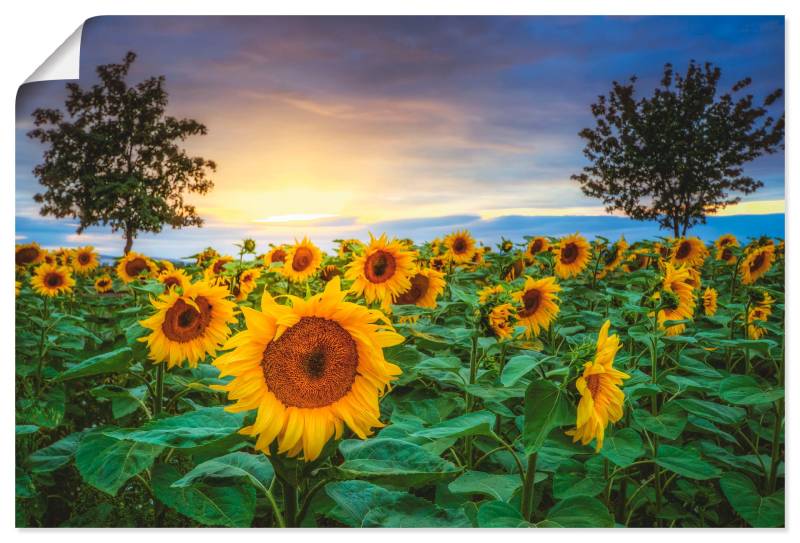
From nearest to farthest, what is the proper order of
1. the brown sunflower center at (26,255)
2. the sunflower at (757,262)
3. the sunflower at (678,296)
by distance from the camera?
the sunflower at (678,296) < the brown sunflower center at (26,255) < the sunflower at (757,262)

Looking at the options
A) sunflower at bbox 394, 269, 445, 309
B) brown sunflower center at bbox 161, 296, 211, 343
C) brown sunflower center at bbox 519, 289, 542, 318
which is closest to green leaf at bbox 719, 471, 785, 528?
brown sunflower center at bbox 519, 289, 542, 318

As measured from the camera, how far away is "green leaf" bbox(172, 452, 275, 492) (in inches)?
53.5

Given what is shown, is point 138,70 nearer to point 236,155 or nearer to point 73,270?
point 236,155

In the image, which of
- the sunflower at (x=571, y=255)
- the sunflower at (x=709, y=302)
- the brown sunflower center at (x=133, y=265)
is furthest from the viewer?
the sunflower at (x=571, y=255)

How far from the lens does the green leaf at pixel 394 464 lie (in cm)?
130

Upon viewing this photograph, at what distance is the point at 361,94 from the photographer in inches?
119

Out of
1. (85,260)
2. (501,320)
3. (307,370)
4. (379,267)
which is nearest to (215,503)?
(307,370)

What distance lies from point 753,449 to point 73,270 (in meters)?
4.58

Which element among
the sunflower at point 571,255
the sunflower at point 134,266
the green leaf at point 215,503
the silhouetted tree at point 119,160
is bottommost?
the green leaf at point 215,503

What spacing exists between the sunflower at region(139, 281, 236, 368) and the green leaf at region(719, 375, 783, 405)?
1.67 metres

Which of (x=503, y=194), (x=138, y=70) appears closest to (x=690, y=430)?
(x=503, y=194)

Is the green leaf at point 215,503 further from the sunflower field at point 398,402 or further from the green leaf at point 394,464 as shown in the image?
the green leaf at point 394,464

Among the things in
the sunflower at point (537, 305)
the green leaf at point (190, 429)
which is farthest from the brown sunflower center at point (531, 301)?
the green leaf at point (190, 429)

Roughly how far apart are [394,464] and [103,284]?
4.07 metres
